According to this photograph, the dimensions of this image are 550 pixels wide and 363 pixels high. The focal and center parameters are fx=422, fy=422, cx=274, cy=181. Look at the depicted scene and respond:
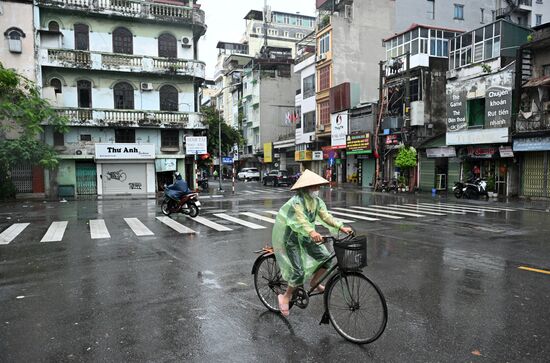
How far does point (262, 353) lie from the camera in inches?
154

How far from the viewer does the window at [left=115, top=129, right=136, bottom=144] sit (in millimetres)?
29031

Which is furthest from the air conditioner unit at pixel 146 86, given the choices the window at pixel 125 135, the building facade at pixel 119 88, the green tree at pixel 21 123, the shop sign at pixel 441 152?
the shop sign at pixel 441 152

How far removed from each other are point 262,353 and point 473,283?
12.3 ft

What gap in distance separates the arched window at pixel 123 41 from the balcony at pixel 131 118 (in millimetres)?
4316

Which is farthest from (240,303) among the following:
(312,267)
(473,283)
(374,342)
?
(473,283)

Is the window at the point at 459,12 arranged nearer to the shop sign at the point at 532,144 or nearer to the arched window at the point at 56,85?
the shop sign at the point at 532,144

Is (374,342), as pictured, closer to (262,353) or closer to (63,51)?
(262,353)

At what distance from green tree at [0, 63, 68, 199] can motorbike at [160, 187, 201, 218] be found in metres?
12.4

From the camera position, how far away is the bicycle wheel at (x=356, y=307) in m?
4.05

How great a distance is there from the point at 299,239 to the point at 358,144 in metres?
31.2

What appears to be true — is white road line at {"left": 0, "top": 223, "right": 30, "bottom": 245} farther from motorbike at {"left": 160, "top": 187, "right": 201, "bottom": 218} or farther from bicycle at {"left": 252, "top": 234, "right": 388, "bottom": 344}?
bicycle at {"left": 252, "top": 234, "right": 388, "bottom": 344}

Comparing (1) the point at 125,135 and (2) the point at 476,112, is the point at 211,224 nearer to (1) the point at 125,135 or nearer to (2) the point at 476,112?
(1) the point at 125,135

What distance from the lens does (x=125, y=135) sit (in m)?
29.3

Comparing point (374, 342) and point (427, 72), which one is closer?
point (374, 342)
